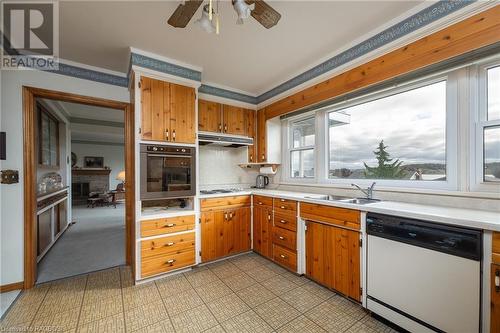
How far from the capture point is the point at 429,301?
1488mm

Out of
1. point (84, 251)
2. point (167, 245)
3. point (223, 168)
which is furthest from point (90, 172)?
point (167, 245)

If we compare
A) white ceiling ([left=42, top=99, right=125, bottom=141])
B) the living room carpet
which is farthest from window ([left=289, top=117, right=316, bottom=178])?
white ceiling ([left=42, top=99, right=125, bottom=141])

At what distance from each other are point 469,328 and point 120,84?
4177 millimetres

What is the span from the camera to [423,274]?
1518 millimetres

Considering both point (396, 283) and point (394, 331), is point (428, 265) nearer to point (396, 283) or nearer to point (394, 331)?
point (396, 283)

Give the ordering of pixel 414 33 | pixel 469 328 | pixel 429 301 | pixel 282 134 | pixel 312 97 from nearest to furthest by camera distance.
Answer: pixel 469 328
pixel 429 301
pixel 414 33
pixel 312 97
pixel 282 134

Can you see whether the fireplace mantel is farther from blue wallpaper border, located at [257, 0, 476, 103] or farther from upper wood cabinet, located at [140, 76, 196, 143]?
blue wallpaper border, located at [257, 0, 476, 103]

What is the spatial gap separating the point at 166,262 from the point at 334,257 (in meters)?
1.91

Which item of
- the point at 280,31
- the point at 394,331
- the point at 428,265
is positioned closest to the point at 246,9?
the point at 280,31

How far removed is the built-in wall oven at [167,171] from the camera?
2.44 metres

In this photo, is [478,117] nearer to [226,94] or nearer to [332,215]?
[332,215]

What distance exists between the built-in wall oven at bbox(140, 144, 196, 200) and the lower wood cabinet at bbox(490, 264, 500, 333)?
2.68 meters

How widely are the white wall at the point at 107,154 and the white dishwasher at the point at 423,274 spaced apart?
10927 mm

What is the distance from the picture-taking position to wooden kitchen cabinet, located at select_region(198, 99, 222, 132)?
3152 mm
